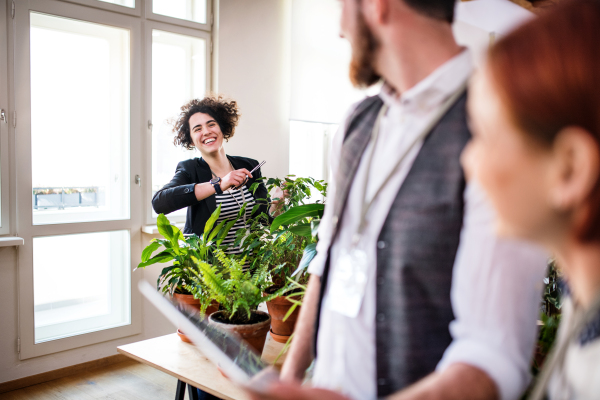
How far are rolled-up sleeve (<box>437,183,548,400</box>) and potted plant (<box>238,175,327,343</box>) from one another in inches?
34.2

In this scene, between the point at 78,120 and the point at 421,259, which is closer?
the point at 421,259

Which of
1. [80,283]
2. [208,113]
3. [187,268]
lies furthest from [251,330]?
[80,283]

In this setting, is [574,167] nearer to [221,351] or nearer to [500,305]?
[500,305]

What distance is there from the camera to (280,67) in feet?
15.3

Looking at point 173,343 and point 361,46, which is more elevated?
point 361,46

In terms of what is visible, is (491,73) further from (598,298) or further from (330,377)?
(330,377)

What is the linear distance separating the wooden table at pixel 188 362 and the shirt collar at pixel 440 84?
1.00 meters

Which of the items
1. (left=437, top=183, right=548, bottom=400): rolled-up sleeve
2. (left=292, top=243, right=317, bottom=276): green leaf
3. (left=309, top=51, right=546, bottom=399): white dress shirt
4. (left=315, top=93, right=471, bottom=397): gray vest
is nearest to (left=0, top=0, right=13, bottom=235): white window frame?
(left=292, top=243, right=317, bottom=276): green leaf

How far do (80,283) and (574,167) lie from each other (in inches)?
158

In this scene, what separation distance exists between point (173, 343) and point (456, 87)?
144 cm

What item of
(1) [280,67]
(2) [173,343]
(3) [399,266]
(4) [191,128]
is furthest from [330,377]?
(1) [280,67]

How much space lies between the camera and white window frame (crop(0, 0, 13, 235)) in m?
3.21

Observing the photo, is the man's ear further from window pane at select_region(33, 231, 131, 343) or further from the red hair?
window pane at select_region(33, 231, 131, 343)

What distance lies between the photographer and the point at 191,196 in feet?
8.80
